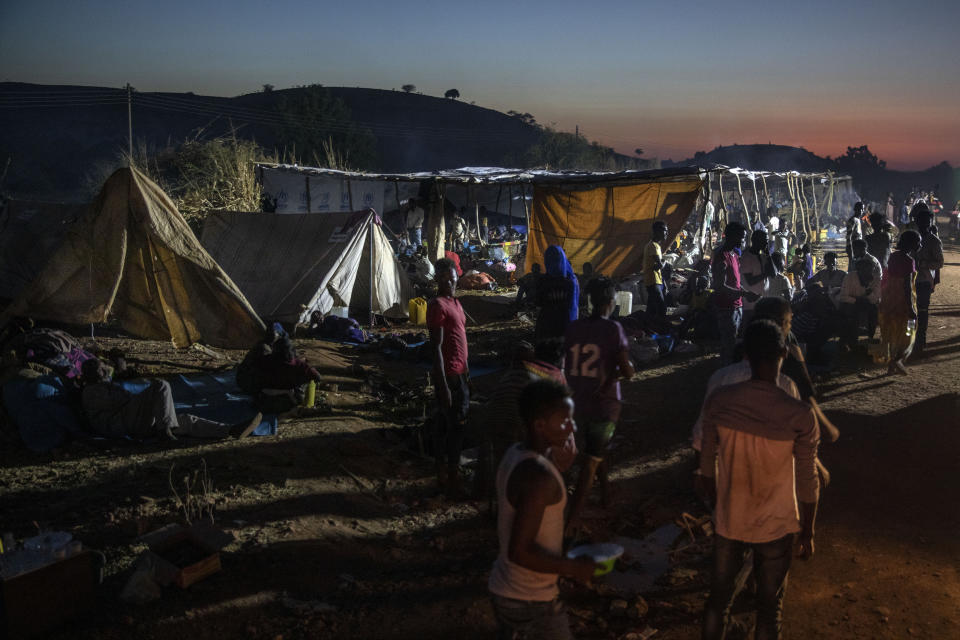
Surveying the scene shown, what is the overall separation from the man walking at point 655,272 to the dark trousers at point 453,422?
5.64 meters

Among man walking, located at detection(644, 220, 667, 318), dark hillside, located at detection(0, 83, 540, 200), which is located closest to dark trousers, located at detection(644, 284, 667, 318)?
man walking, located at detection(644, 220, 667, 318)

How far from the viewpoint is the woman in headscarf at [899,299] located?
23.8 ft

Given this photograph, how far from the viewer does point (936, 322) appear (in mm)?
11086

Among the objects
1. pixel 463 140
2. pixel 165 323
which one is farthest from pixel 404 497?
pixel 463 140

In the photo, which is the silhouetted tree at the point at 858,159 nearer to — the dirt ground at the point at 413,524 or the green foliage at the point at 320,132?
the green foliage at the point at 320,132

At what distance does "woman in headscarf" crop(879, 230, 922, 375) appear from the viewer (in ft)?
23.8

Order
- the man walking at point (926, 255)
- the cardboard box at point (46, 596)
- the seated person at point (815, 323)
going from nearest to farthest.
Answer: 1. the cardboard box at point (46, 596)
2. the seated person at point (815, 323)
3. the man walking at point (926, 255)

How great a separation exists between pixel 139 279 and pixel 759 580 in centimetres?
845

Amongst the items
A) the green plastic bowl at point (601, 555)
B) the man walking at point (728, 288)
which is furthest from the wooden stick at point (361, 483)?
the man walking at point (728, 288)

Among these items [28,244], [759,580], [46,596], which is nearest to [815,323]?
[759,580]

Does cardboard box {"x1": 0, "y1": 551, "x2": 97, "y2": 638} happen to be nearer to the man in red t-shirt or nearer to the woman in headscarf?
the man in red t-shirt

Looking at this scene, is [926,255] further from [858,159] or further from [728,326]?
[858,159]

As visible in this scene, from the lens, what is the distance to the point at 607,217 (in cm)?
1315

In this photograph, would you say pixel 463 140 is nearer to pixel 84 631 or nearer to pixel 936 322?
pixel 936 322
